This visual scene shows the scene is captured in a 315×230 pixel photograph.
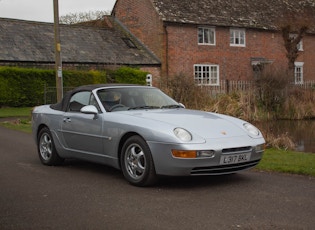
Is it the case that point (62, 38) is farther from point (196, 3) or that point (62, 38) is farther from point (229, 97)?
point (229, 97)

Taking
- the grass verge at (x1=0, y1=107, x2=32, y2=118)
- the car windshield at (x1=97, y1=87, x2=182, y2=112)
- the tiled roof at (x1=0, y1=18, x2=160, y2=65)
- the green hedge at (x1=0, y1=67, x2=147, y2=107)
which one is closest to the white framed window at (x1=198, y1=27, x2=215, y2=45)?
the tiled roof at (x1=0, y1=18, x2=160, y2=65)

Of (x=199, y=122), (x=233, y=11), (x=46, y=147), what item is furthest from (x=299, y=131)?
(x=233, y=11)

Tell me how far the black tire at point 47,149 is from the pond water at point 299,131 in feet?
21.6

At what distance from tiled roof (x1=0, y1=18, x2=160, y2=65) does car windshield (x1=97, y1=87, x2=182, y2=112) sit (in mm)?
19765

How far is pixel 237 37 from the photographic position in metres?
35.3

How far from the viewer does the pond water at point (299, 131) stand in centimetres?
1330

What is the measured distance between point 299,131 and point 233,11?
67.0 ft

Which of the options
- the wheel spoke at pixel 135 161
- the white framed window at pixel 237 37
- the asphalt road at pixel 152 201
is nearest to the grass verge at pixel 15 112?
the asphalt road at pixel 152 201

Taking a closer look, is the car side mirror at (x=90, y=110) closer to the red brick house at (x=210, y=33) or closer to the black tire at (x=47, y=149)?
the black tire at (x=47, y=149)

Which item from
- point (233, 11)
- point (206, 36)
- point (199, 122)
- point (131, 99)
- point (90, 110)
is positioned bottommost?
point (199, 122)

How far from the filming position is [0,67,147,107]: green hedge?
24.9m

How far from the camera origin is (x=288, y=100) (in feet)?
72.4

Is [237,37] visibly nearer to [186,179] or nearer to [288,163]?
Answer: [288,163]

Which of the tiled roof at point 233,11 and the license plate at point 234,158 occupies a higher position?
the tiled roof at point 233,11
